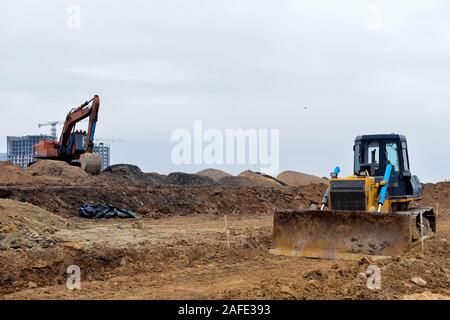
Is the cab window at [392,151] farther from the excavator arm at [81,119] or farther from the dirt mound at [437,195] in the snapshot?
the excavator arm at [81,119]

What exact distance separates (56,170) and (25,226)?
2031 centimetres

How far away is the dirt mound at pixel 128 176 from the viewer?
3300 centimetres

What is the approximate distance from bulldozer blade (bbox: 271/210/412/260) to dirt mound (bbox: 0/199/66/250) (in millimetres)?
5049

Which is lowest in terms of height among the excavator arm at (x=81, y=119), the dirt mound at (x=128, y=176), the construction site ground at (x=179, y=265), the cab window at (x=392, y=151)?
the construction site ground at (x=179, y=265)

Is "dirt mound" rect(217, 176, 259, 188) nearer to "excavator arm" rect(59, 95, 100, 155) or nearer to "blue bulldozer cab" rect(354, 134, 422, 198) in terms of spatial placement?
"excavator arm" rect(59, 95, 100, 155)

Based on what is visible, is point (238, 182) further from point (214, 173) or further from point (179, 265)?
point (179, 265)

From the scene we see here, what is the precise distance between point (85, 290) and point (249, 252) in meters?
4.66

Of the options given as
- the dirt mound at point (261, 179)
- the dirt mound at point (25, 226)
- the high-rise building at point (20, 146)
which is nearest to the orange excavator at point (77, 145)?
the dirt mound at point (261, 179)

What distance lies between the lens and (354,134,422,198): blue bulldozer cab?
12344 mm

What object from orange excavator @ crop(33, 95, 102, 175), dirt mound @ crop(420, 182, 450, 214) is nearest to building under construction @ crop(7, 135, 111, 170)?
orange excavator @ crop(33, 95, 102, 175)

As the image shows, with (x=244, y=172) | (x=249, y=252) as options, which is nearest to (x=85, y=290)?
(x=249, y=252)

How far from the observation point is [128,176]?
36000mm
